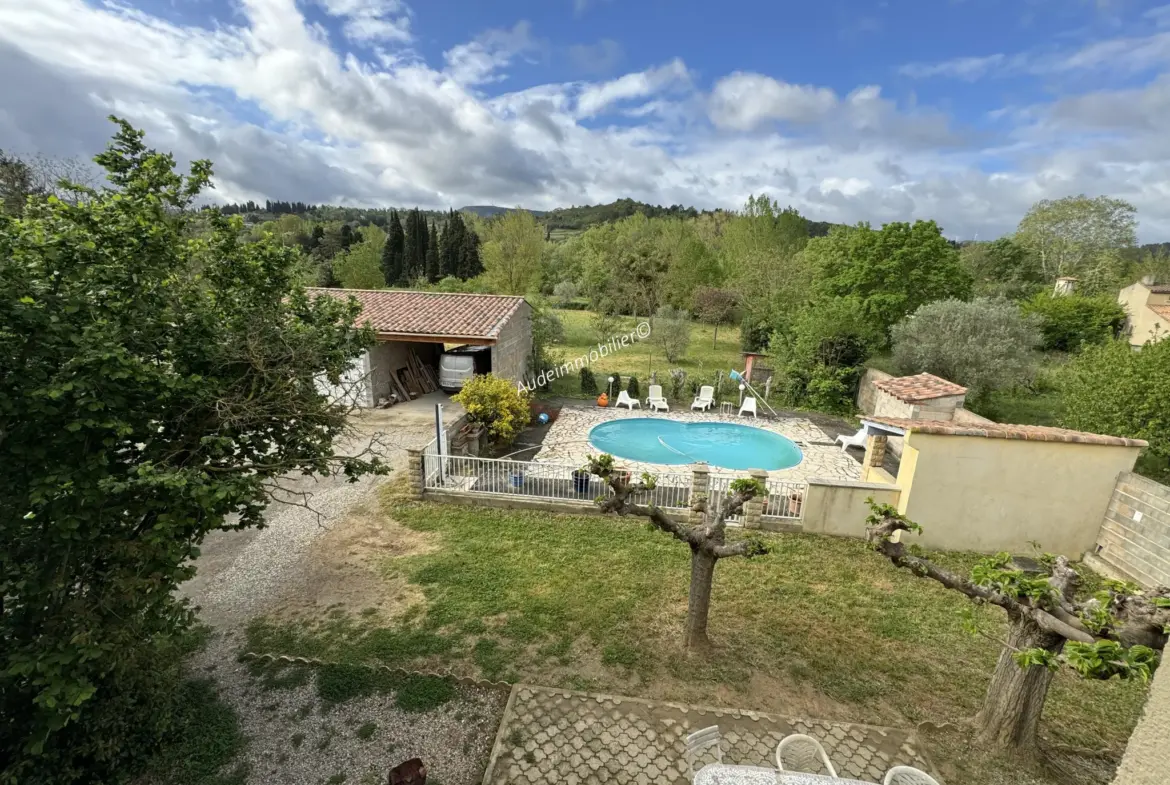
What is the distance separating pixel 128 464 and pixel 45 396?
1044mm

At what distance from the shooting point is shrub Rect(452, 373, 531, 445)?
43.0 feet

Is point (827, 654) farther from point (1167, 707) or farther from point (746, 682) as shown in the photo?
point (1167, 707)

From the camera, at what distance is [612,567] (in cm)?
863

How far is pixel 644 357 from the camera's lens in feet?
92.8

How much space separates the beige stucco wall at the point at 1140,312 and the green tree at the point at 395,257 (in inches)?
2266

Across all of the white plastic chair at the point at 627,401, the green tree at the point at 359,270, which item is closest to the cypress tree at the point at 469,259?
the green tree at the point at 359,270

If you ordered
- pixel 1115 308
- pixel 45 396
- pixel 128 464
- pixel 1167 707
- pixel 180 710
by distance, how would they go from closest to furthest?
pixel 1167 707 < pixel 45 396 < pixel 128 464 < pixel 180 710 < pixel 1115 308

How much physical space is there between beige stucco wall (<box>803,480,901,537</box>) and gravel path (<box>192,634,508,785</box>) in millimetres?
6782

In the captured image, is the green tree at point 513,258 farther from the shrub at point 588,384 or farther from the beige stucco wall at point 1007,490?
the beige stucco wall at point 1007,490

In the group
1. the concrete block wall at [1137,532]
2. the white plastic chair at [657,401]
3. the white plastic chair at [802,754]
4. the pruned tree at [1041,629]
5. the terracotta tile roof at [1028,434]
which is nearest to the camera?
the pruned tree at [1041,629]

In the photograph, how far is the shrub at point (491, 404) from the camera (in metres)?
13.1

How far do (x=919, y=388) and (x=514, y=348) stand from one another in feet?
43.4

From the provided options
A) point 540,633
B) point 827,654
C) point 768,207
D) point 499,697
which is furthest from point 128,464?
point 768,207

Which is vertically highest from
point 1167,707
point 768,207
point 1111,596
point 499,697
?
point 768,207
